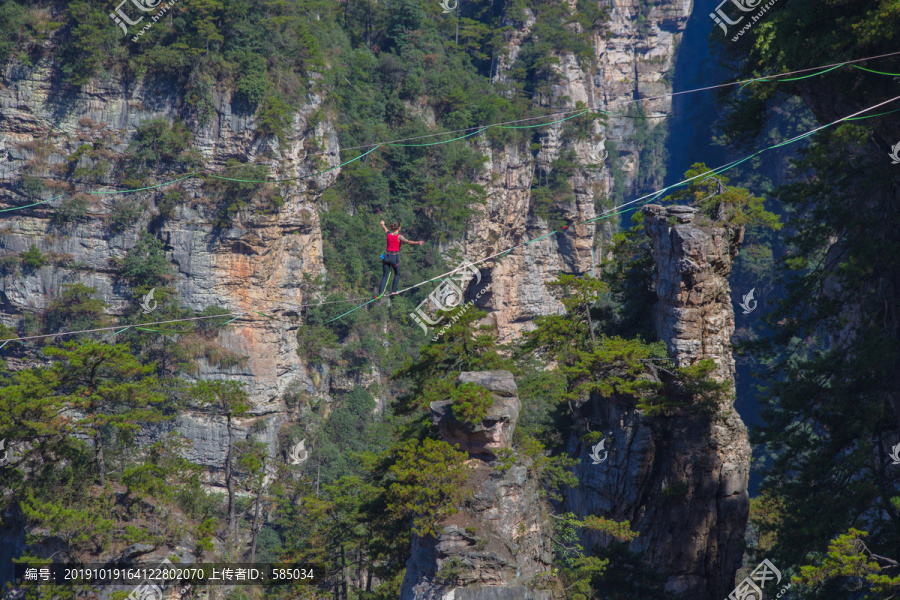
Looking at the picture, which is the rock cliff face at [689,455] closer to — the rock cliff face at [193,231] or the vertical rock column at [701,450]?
the vertical rock column at [701,450]

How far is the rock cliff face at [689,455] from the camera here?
15.4 meters

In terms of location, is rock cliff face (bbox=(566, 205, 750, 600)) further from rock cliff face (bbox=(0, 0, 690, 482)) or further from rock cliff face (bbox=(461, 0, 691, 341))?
rock cliff face (bbox=(461, 0, 691, 341))

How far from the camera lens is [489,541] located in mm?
11289

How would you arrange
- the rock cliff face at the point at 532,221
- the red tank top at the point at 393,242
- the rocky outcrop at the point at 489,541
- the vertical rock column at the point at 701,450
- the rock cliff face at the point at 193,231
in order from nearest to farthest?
the rocky outcrop at the point at 489,541 → the red tank top at the point at 393,242 → the vertical rock column at the point at 701,450 → the rock cliff face at the point at 193,231 → the rock cliff face at the point at 532,221

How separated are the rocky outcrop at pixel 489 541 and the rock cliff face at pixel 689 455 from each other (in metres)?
4.12

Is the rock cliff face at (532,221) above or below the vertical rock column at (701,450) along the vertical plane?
above

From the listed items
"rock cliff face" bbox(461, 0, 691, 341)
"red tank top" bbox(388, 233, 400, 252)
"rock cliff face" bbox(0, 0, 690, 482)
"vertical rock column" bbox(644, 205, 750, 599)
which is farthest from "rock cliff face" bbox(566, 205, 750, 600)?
"rock cliff face" bbox(461, 0, 691, 341)

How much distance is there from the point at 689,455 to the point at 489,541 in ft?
20.3

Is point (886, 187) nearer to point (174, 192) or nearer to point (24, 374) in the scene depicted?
point (24, 374)

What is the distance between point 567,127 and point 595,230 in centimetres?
691

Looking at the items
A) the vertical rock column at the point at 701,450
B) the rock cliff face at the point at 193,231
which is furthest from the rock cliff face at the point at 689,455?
the rock cliff face at the point at 193,231

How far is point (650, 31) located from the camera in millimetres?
62531

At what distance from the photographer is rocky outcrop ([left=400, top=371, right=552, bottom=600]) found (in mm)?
10953

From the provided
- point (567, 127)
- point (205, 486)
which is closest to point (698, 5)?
point (567, 127)
